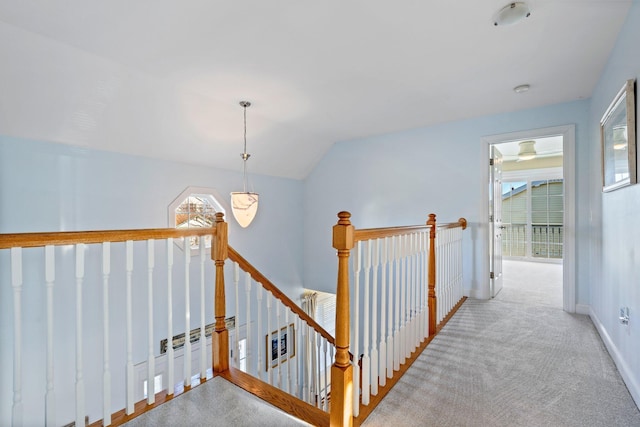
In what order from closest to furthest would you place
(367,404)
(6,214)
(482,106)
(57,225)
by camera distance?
(367,404), (6,214), (57,225), (482,106)

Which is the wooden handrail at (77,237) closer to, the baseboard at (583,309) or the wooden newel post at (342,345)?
the wooden newel post at (342,345)

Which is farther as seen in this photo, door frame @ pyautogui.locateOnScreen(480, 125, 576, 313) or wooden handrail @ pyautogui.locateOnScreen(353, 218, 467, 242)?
door frame @ pyautogui.locateOnScreen(480, 125, 576, 313)

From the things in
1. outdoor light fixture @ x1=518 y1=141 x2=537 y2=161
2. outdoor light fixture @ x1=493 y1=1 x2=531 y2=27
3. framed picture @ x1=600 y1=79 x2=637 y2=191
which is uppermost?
outdoor light fixture @ x1=493 y1=1 x2=531 y2=27

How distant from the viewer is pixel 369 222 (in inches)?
195

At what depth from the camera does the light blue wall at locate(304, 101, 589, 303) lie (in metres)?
3.64

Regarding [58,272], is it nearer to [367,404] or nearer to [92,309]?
A: [92,309]

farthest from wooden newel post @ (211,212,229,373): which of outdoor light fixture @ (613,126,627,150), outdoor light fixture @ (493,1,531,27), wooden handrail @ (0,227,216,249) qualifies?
outdoor light fixture @ (613,126,627,150)

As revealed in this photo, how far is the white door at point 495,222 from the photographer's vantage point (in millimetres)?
3918

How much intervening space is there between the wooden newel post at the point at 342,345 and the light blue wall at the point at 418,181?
9.87 ft

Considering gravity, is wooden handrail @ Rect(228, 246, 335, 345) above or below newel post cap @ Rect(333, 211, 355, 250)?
below

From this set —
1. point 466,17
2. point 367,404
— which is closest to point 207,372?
point 367,404

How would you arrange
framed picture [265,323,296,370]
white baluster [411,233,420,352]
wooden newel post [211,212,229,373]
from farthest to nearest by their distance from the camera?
framed picture [265,323,296,370], white baluster [411,233,420,352], wooden newel post [211,212,229,373]

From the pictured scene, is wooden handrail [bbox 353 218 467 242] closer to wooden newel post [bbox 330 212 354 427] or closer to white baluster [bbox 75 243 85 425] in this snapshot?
wooden newel post [bbox 330 212 354 427]

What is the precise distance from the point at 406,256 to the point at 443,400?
2.81ft
